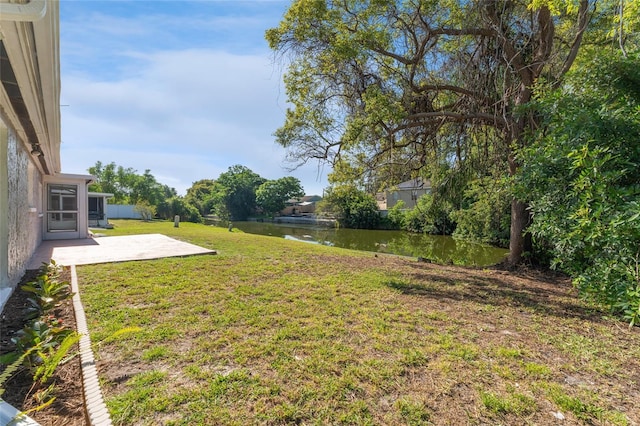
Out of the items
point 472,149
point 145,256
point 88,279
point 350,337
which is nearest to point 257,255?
point 145,256

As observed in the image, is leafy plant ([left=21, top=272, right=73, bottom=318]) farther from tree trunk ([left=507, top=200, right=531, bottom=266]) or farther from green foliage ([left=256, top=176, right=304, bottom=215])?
green foliage ([left=256, top=176, right=304, bottom=215])

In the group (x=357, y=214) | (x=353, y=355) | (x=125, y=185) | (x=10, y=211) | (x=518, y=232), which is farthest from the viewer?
(x=125, y=185)

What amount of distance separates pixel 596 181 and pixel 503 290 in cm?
272

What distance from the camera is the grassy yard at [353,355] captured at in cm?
193

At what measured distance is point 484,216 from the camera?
1286 cm

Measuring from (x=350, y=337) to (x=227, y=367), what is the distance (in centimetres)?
119

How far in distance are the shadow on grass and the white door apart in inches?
446

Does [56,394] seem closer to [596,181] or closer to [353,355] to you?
[353,355]

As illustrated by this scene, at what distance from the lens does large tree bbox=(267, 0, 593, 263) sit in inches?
236

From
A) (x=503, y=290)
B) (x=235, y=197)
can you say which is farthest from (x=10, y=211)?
(x=235, y=197)

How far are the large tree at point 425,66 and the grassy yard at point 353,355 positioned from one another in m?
3.50

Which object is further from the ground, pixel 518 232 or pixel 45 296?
pixel 518 232

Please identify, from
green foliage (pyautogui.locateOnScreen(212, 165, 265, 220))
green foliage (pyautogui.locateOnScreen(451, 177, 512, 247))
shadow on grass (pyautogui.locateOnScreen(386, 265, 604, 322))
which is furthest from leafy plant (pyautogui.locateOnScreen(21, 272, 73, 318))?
green foliage (pyautogui.locateOnScreen(212, 165, 265, 220))

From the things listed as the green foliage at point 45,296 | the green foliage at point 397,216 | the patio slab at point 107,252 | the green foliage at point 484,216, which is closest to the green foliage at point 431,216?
the green foliage at point 484,216
